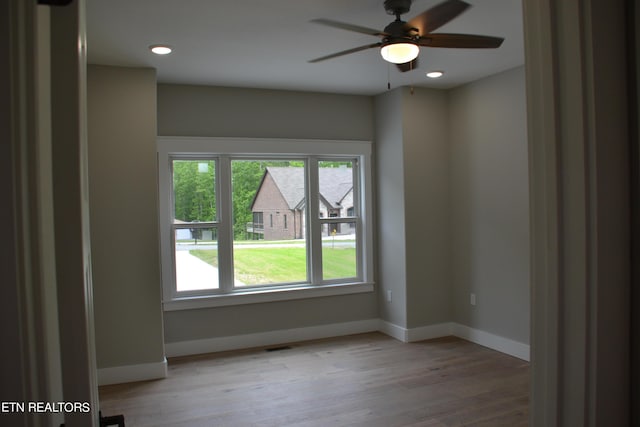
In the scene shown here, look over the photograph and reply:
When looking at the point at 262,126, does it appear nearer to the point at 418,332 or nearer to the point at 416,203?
the point at 416,203

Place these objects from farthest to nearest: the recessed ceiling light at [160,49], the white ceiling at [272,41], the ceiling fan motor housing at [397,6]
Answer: the recessed ceiling light at [160,49]
the white ceiling at [272,41]
the ceiling fan motor housing at [397,6]

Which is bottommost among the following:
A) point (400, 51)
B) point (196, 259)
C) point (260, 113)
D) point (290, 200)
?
point (196, 259)

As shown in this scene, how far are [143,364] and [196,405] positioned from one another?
827mm

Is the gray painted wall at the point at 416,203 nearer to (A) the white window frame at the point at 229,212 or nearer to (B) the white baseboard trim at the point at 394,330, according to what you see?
(B) the white baseboard trim at the point at 394,330

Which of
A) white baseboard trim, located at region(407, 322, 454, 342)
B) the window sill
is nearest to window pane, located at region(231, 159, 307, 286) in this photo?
the window sill

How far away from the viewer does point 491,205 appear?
4.70 metres

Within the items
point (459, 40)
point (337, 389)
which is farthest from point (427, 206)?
point (459, 40)

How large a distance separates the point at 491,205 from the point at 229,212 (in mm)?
2675

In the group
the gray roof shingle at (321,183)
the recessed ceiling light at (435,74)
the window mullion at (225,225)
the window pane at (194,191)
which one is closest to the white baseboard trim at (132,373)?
the window mullion at (225,225)

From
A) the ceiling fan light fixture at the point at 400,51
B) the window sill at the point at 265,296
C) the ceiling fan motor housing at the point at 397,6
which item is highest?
the ceiling fan motor housing at the point at 397,6

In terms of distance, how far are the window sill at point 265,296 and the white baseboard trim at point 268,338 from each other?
348mm

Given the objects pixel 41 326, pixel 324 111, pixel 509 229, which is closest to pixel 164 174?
pixel 324 111

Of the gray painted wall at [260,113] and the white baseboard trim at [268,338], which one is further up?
the gray painted wall at [260,113]

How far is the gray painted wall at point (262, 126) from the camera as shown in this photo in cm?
472
